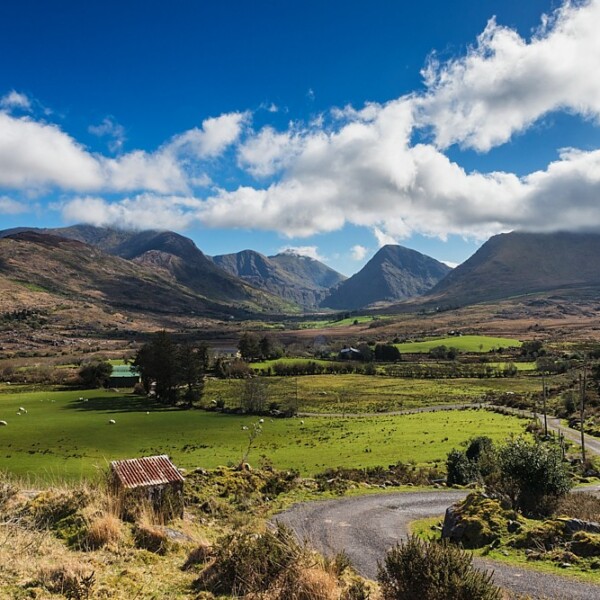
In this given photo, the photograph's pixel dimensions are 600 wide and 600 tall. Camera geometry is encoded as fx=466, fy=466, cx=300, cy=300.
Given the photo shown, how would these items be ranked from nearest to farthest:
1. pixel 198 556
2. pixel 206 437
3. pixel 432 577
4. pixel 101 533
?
pixel 432 577 < pixel 101 533 < pixel 198 556 < pixel 206 437

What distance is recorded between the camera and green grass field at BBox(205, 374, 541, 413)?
270 feet

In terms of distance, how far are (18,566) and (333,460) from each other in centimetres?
3455

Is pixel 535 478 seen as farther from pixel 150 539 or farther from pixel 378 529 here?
pixel 150 539

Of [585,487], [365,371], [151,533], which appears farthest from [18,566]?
[365,371]

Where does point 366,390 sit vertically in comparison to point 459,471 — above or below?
below

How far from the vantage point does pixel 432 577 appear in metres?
7.53

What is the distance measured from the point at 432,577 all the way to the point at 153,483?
12.0m

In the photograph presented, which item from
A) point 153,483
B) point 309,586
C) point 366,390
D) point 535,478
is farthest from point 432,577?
Result: point 366,390

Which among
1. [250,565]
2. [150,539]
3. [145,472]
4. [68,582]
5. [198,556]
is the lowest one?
[145,472]

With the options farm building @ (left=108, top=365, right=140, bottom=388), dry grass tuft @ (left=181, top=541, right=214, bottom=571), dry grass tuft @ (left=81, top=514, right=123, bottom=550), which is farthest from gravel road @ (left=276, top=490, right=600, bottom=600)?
farm building @ (left=108, top=365, right=140, bottom=388)

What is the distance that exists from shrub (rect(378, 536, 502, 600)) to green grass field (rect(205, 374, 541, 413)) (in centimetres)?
6900

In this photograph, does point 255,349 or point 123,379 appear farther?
point 255,349

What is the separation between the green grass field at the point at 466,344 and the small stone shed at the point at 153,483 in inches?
6498

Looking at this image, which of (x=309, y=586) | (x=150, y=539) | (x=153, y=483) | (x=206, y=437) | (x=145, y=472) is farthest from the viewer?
(x=206, y=437)
